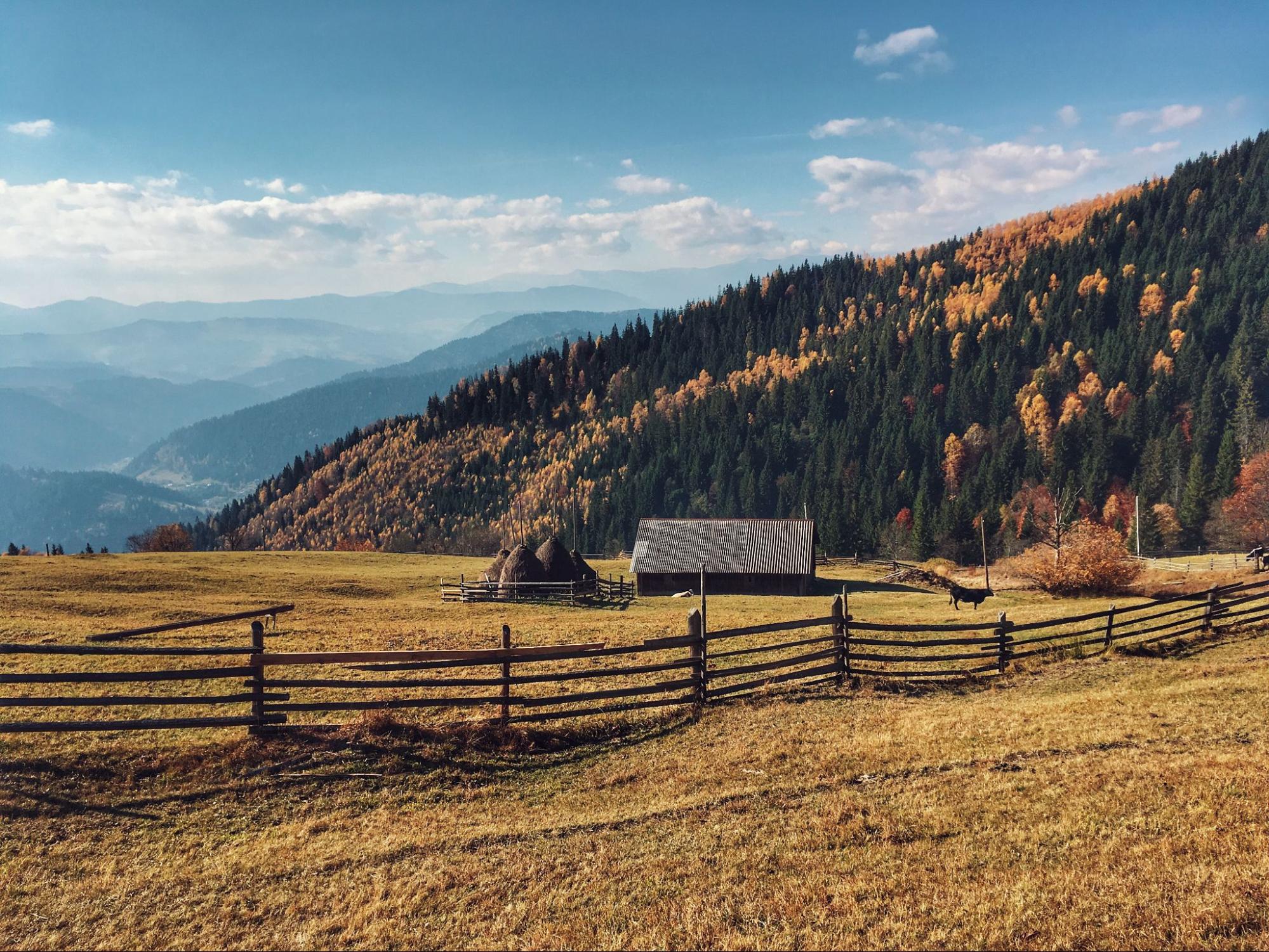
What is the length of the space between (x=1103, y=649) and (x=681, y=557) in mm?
42483

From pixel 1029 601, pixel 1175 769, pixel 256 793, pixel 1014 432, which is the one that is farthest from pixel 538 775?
pixel 1014 432

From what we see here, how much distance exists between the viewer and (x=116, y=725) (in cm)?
1388

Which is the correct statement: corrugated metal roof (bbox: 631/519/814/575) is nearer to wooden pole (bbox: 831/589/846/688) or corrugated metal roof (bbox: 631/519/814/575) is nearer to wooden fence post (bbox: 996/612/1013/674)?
wooden fence post (bbox: 996/612/1013/674)

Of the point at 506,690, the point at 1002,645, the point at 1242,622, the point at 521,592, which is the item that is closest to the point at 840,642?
the point at 1002,645

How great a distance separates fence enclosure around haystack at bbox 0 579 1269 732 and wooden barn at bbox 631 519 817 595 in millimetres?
33354

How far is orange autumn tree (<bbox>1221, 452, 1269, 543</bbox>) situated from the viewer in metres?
94.1

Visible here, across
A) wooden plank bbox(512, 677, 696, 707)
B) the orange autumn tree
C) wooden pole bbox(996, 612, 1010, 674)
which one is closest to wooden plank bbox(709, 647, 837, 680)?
wooden plank bbox(512, 677, 696, 707)

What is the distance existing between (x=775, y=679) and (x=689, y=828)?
8.51m

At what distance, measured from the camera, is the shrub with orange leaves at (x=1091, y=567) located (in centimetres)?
4441

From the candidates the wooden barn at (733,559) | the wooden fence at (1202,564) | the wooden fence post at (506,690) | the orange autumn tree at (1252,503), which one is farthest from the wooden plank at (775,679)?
the orange autumn tree at (1252,503)

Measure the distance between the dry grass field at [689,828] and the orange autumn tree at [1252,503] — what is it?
9895 centimetres

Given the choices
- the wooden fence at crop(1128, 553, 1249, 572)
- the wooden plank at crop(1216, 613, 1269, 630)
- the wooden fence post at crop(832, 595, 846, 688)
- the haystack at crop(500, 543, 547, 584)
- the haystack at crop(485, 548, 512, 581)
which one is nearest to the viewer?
the wooden fence post at crop(832, 595, 846, 688)

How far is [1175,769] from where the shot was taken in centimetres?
1162

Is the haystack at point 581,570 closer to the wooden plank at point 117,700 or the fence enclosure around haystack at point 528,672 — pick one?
the fence enclosure around haystack at point 528,672
